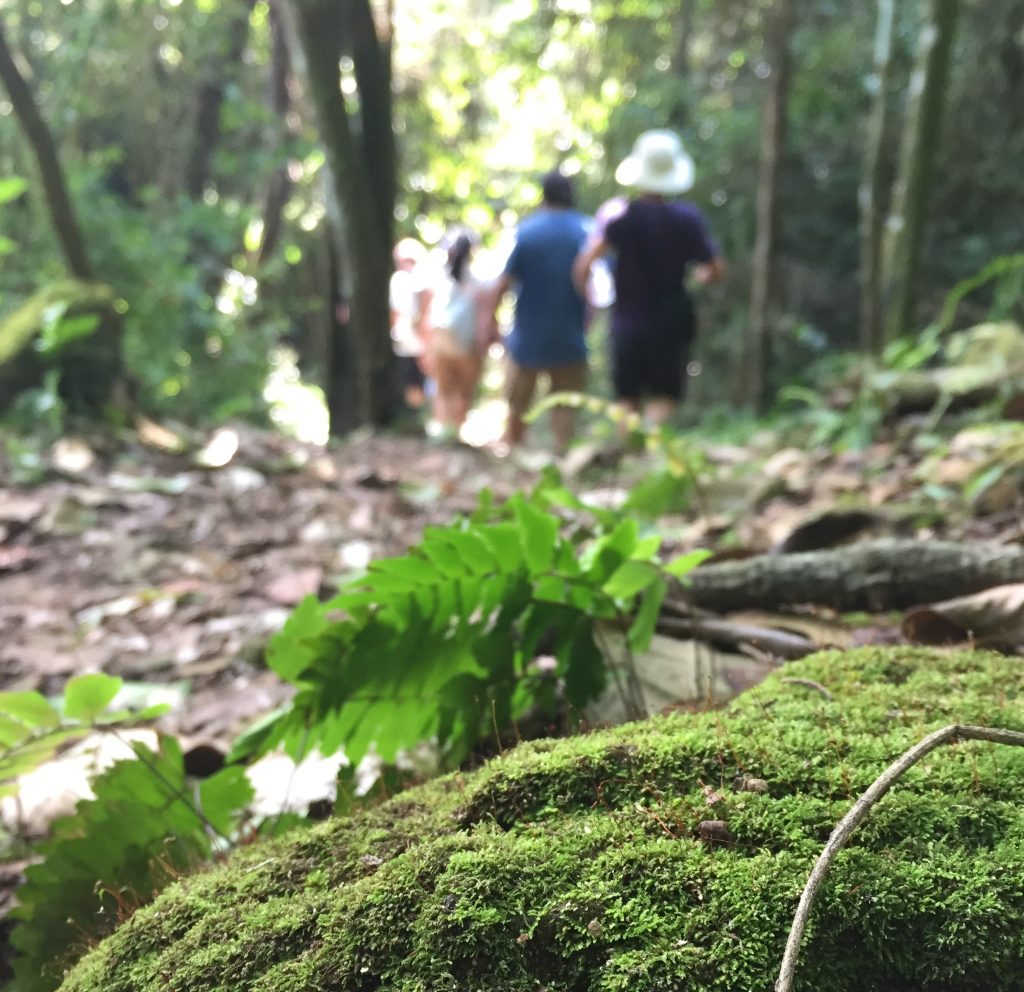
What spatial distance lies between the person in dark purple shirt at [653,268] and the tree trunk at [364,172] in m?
1.84

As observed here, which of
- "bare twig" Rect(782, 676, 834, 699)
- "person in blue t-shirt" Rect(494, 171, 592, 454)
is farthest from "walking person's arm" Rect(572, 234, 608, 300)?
"bare twig" Rect(782, 676, 834, 699)

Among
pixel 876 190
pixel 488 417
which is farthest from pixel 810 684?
pixel 488 417

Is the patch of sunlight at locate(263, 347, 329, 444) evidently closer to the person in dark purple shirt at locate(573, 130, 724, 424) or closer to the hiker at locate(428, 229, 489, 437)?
the hiker at locate(428, 229, 489, 437)

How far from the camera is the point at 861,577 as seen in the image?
71.4 inches

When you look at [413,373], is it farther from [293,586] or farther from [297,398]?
[293,586]

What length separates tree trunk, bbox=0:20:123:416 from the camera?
530 centimetres

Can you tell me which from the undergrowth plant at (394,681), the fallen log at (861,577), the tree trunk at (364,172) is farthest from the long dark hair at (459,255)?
the undergrowth plant at (394,681)

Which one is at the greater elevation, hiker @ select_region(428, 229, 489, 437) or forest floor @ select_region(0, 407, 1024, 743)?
hiker @ select_region(428, 229, 489, 437)

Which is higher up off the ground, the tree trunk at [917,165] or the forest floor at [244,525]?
the tree trunk at [917,165]

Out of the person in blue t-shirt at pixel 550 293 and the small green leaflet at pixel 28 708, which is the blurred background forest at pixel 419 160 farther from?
the small green leaflet at pixel 28 708

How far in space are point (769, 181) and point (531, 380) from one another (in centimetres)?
307

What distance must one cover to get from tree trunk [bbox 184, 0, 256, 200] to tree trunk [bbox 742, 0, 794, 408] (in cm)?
691

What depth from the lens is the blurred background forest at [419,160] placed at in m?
5.86

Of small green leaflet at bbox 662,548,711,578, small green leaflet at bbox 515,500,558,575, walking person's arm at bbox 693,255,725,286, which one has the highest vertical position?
walking person's arm at bbox 693,255,725,286
